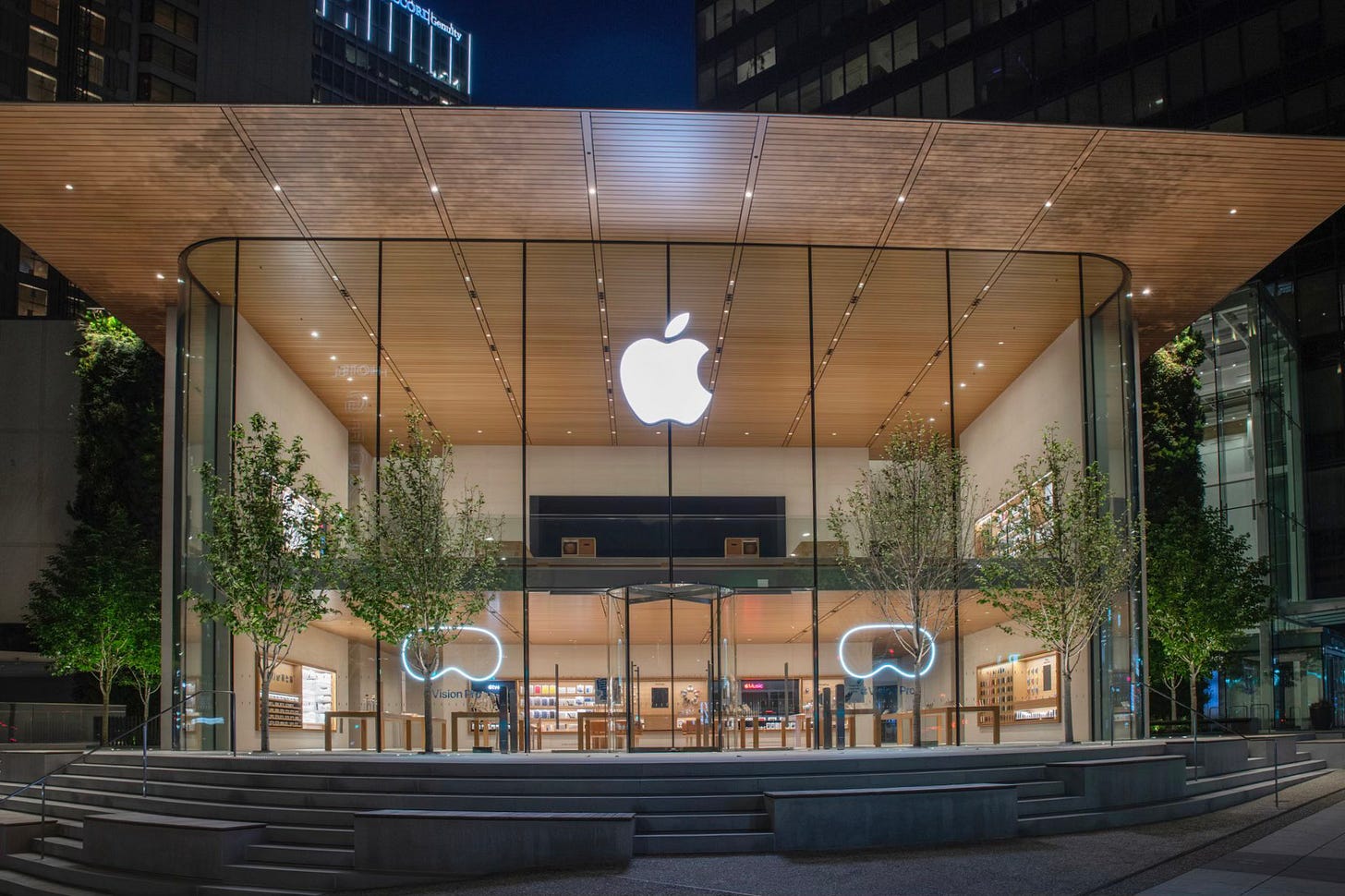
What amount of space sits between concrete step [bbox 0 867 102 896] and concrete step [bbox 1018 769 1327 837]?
9.05 m

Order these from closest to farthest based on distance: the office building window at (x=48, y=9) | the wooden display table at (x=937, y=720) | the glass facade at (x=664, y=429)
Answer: the glass facade at (x=664, y=429) → the wooden display table at (x=937, y=720) → the office building window at (x=48, y=9)

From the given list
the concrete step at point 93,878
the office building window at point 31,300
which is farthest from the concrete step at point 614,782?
the office building window at point 31,300

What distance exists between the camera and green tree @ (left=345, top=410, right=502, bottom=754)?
56.3 feet

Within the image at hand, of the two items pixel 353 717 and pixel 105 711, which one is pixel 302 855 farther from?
pixel 105 711

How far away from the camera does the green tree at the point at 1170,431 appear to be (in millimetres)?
30250

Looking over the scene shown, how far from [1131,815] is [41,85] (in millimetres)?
58994

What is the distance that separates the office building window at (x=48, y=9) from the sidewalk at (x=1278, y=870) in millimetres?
61822

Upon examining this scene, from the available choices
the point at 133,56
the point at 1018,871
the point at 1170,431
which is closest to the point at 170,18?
the point at 133,56

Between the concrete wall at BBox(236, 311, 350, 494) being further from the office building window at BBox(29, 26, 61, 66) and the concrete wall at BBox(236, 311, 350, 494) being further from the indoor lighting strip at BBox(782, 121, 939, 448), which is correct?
the office building window at BBox(29, 26, 61, 66)

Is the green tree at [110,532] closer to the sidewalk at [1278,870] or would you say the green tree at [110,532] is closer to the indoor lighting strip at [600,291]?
the indoor lighting strip at [600,291]

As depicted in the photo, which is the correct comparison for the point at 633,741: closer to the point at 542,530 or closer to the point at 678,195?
the point at 542,530

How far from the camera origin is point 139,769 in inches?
589

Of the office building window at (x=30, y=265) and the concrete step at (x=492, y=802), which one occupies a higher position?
the office building window at (x=30, y=265)

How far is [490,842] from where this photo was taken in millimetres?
10695
